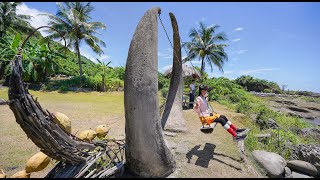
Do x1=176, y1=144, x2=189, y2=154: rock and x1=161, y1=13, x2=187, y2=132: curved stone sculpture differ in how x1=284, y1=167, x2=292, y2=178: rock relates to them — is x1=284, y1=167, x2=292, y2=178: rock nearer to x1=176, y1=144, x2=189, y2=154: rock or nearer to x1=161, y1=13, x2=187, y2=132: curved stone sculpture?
x1=176, y1=144, x2=189, y2=154: rock

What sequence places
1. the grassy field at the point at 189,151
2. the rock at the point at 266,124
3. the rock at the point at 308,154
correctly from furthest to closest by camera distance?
1. the rock at the point at 266,124
2. the rock at the point at 308,154
3. the grassy field at the point at 189,151

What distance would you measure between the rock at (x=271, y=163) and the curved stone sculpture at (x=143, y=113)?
2.40m

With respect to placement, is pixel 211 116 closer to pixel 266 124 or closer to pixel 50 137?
pixel 50 137

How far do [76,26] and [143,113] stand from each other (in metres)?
22.2

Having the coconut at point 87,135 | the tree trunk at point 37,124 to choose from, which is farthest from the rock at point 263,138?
the tree trunk at point 37,124

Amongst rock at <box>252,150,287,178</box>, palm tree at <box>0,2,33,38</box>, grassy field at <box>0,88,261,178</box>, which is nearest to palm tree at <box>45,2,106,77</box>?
palm tree at <box>0,2,33,38</box>

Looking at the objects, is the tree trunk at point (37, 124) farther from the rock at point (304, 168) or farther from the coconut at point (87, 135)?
the rock at point (304, 168)

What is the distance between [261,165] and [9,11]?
29.6m

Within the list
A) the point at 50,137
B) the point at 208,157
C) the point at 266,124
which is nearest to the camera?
the point at 50,137

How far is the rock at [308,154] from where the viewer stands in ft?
20.1

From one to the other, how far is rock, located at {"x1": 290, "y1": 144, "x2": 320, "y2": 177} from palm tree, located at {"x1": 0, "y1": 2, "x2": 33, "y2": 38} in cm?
2883

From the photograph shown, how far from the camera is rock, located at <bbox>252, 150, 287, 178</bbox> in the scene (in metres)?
5.32

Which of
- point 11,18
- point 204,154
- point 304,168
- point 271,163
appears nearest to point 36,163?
point 204,154

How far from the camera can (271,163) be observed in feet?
18.2
